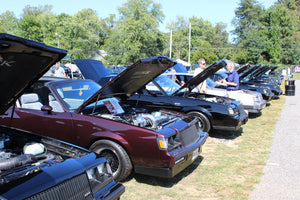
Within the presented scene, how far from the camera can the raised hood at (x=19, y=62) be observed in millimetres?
2094

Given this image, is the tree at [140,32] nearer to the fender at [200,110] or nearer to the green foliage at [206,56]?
the green foliage at [206,56]

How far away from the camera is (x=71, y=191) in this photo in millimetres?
2359

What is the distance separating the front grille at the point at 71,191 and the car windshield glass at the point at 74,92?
2315mm

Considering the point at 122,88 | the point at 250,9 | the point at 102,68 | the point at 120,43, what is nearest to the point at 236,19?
the point at 250,9

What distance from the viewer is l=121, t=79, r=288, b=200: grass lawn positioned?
400 centimetres

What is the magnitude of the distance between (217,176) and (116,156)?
1818mm

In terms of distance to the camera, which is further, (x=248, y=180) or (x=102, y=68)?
(x=102, y=68)

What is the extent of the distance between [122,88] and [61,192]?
285 centimetres

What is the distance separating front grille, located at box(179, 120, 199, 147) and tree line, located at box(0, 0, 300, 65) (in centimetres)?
4724

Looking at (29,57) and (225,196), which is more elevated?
(29,57)

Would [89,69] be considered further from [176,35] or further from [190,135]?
[176,35]

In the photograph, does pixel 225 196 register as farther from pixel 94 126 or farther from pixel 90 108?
pixel 90 108

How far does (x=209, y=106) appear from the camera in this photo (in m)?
6.70

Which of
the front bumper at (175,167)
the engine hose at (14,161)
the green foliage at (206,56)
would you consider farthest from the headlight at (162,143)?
the green foliage at (206,56)
